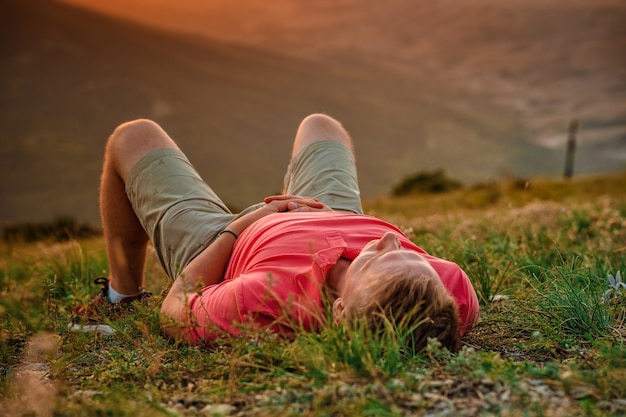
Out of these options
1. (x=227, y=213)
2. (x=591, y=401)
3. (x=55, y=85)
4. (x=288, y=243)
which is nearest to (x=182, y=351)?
(x=288, y=243)

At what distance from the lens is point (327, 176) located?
458 cm

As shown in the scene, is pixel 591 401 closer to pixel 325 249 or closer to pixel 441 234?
pixel 325 249

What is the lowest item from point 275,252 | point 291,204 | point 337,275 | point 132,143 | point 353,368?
point 353,368

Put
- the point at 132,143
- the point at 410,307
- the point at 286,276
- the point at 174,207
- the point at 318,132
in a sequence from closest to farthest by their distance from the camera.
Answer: the point at 410,307
the point at 286,276
the point at 174,207
the point at 132,143
the point at 318,132

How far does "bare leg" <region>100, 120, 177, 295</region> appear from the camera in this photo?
4.47 m

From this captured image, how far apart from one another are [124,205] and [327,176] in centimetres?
144

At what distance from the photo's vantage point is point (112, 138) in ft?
14.9

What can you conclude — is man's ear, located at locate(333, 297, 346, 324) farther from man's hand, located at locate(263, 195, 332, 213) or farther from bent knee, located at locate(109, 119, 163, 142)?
bent knee, located at locate(109, 119, 163, 142)


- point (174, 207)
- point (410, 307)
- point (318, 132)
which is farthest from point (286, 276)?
point (318, 132)

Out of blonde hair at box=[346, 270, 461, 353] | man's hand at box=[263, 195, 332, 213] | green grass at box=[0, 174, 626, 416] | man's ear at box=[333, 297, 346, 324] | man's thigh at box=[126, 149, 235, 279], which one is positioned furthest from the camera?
man's thigh at box=[126, 149, 235, 279]

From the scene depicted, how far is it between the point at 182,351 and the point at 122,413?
0.81m

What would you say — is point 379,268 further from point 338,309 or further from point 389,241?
point 338,309

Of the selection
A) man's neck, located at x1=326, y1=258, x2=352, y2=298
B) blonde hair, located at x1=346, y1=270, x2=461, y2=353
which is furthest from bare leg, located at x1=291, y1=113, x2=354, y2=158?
blonde hair, located at x1=346, y1=270, x2=461, y2=353

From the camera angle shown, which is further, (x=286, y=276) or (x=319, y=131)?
(x=319, y=131)
